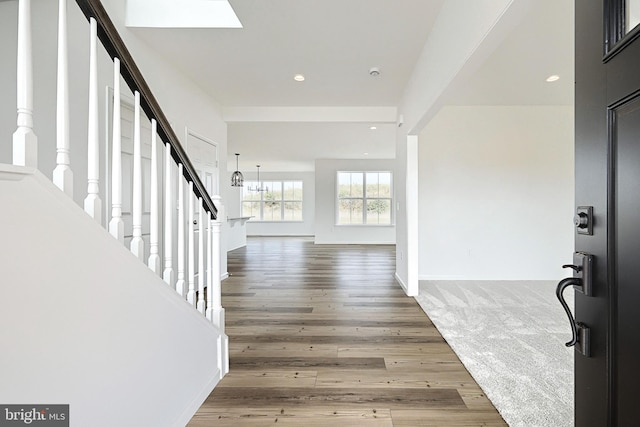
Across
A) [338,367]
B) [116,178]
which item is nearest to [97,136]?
[116,178]

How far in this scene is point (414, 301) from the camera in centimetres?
361

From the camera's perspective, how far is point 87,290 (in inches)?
38.6

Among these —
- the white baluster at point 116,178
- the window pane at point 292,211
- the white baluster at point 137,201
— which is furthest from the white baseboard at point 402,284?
the window pane at point 292,211

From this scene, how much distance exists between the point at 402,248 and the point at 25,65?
13.5 feet

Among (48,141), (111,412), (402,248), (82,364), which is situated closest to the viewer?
(82,364)

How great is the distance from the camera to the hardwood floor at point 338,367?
1.64 m

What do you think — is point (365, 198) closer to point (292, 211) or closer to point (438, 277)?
point (292, 211)

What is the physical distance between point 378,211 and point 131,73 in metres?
8.90

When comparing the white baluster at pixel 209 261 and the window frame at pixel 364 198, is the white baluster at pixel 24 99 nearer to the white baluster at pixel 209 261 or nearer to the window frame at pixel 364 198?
the white baluster at pixel 209 261

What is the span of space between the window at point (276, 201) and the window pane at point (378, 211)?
11.9 feet

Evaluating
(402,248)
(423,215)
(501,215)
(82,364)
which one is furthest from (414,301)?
(82,364)

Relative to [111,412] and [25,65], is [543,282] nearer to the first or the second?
[111,412]

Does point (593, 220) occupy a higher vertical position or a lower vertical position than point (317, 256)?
higher

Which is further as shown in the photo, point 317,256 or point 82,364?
point 317,256
